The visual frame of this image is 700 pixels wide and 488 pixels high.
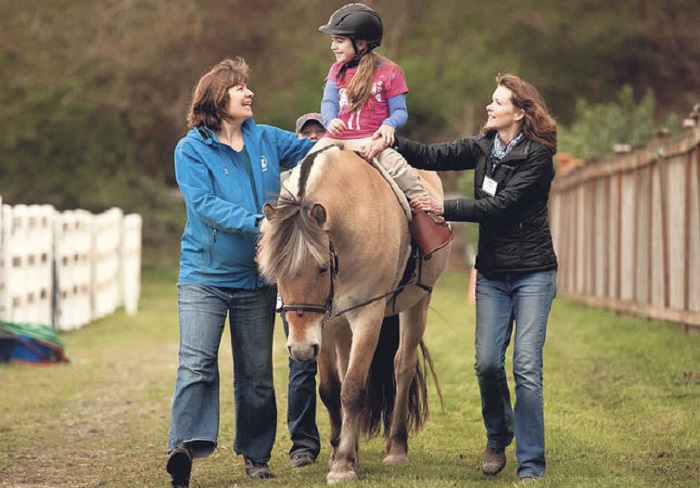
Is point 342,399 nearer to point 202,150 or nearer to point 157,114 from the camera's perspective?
point 202,150

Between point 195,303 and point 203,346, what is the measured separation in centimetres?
22

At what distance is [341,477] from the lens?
20.2 feet

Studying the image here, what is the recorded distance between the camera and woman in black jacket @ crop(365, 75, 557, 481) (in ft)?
20.2

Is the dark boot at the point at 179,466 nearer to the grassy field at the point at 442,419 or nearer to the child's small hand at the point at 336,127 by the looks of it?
the grassy field at the point at 442,419

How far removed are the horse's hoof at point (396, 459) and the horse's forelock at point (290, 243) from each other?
1.65 metres

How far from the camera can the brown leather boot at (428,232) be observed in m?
6.61

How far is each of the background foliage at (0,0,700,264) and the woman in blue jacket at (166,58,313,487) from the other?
14359 millimetres

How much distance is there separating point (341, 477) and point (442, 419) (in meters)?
2.40

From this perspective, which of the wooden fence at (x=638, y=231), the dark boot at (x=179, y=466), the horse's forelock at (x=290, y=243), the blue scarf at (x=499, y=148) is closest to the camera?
the horse's forelock at (x=290, y=243)

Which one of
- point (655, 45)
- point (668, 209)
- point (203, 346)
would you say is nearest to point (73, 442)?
point (203, 346)

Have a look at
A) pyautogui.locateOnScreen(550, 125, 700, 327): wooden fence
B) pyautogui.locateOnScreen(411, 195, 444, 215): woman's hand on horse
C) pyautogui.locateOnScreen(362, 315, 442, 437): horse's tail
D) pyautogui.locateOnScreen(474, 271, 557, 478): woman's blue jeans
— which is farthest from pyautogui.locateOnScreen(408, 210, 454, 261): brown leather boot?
pyautogui.locateOnScreen(550, 125, 700, 327): wooden fence

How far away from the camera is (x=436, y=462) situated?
6.96m

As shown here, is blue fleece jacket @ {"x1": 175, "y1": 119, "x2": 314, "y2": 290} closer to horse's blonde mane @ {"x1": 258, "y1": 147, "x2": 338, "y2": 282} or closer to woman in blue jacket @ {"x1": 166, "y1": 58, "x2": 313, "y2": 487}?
woman in blue jacket @ {"x1": 166, "y1": 58, "x2": 313, "y2": 487}

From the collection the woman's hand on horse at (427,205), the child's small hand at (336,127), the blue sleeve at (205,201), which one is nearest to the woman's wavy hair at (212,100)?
the blue sleeve at (205,201)
